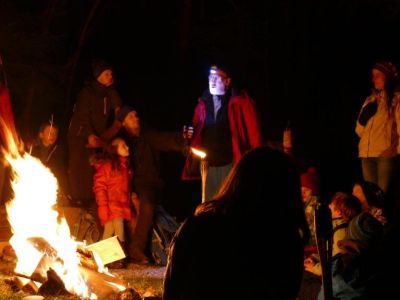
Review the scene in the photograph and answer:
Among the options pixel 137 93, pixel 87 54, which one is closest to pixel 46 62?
pixel 87 54

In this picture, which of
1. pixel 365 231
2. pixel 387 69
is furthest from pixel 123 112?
pixel 365 231

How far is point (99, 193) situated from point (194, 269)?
6.08 m

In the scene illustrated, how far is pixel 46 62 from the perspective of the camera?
12.4 meters

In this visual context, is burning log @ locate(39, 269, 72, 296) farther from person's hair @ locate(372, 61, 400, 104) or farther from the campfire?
person's hair @ locate(372, 61, 400, 104)

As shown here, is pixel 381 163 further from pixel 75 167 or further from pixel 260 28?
pixel 260 28

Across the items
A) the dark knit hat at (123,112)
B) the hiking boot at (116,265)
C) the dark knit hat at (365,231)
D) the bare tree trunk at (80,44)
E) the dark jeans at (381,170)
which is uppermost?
the bare tree trunk at (80,44)

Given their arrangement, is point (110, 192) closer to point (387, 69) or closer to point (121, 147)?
point (121, 147)

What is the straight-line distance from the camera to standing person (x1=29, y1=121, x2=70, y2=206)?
9.41 m

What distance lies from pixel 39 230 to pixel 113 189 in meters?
1.55

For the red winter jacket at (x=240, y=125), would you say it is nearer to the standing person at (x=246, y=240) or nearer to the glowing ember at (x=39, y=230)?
the glowing ember at (x=39, y=230)

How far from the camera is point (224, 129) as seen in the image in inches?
330

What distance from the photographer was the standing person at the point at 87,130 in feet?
30.2

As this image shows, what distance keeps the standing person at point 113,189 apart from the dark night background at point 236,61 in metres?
3.41

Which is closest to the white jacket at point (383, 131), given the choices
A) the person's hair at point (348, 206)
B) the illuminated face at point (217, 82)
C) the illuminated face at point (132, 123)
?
the person's hair at point (348, 206)
